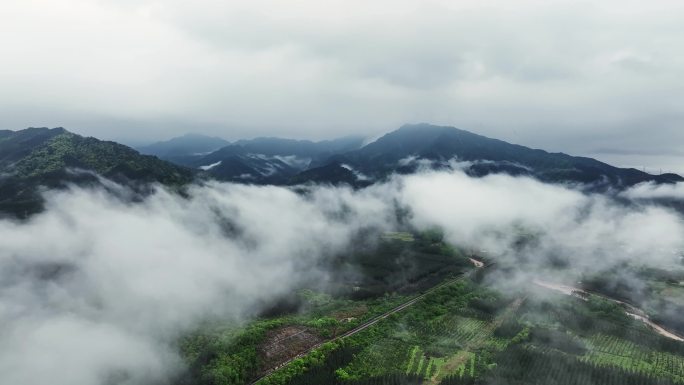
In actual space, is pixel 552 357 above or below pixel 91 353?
above

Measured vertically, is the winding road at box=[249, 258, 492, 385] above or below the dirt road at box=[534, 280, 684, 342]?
below

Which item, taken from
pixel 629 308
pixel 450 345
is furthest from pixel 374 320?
pixel 629 308

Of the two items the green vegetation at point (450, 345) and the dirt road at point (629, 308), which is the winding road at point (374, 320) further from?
the dirt road at point (629, 308)

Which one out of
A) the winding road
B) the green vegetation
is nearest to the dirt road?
the green vegetation

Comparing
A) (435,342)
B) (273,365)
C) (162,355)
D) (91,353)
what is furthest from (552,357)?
(91,353)

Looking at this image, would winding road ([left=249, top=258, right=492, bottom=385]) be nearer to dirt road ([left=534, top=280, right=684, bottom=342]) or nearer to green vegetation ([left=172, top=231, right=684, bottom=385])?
green vegetation ([left=172, top=231, right=684, bottom=385])

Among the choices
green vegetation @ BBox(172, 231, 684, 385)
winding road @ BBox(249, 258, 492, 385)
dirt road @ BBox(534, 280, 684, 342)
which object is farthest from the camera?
dirt road @ BBox(534, 280, 684, 342)

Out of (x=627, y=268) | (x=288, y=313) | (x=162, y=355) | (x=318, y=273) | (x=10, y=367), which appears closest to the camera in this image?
(x=10, y=367)

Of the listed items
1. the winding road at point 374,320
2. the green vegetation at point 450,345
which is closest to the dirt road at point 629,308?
the green vegetation at point 450,345

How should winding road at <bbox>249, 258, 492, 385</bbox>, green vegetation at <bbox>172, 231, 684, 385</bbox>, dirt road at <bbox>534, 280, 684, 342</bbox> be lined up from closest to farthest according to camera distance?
1. green vegetation at <bbox>172, 231, 684, 385</bbox>
2. winding road at <bbox>249, 258, 492, 385</bbox>
3. dirt road at <bbox>534, 280, 684, 342</bbox>

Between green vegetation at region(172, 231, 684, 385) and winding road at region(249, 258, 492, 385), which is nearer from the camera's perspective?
green vegetation at region(172, 231, 684, 385)

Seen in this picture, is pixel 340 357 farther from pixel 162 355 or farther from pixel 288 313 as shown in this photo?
pixel 162 355
